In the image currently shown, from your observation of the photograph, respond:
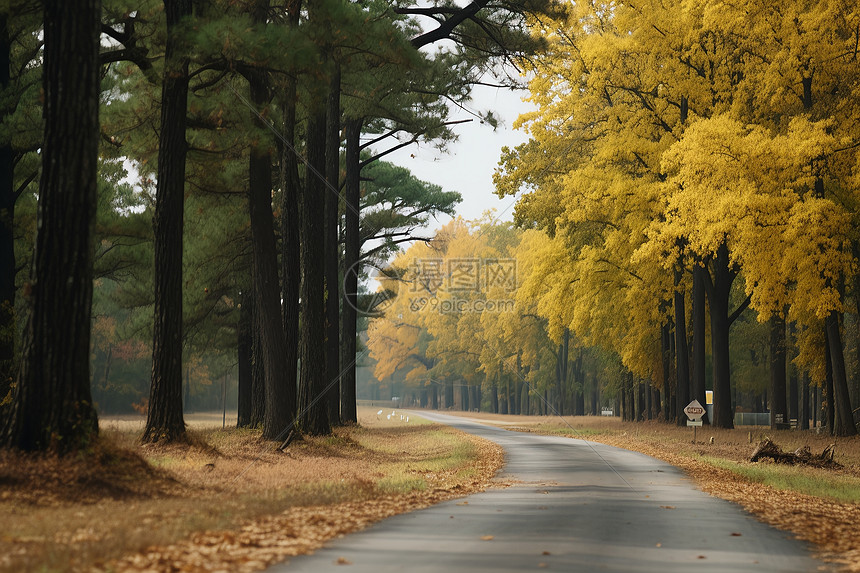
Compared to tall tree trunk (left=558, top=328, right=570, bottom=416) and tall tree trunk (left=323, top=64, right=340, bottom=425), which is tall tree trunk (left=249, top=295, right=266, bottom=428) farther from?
tall tree trunk (left=558, top=328, right=570, bottom=416)

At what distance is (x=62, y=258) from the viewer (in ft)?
37.1

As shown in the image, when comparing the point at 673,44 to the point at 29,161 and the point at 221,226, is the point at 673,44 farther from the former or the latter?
the point at 29,161

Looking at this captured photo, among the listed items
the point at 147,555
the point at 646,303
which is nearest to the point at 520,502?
the point at 147,555

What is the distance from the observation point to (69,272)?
11.3 meters

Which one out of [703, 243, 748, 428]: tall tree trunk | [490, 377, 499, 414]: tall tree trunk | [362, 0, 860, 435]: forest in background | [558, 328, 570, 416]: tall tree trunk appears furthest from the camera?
[490, 377, 499, 414]: tall tree trunk

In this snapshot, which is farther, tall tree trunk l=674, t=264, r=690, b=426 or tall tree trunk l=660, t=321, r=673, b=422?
tall tree trunk l=660, t=321, r=673, b=422

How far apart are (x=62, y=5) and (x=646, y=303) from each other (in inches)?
1188

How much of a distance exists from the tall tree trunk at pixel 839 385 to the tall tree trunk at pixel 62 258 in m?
21.8

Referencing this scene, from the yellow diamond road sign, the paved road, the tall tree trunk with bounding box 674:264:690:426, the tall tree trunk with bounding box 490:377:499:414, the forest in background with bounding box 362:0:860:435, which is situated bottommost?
the tall tree trunk with bounding box 490:377:499:414

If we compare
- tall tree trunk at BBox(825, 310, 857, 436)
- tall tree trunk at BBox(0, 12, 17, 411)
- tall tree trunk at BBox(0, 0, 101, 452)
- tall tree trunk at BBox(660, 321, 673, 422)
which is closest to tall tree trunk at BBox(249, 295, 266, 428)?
tall tree trunk at BBox(0, 12, 17, 411)

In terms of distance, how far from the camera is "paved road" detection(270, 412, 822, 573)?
757cm

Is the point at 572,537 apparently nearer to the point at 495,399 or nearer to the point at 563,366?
the point at 563,366

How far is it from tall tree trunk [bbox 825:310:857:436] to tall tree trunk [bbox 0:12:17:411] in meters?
22.4

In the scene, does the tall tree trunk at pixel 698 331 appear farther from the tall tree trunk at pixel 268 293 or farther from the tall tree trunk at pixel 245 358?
the tall tree trunk at pixel 268 293
